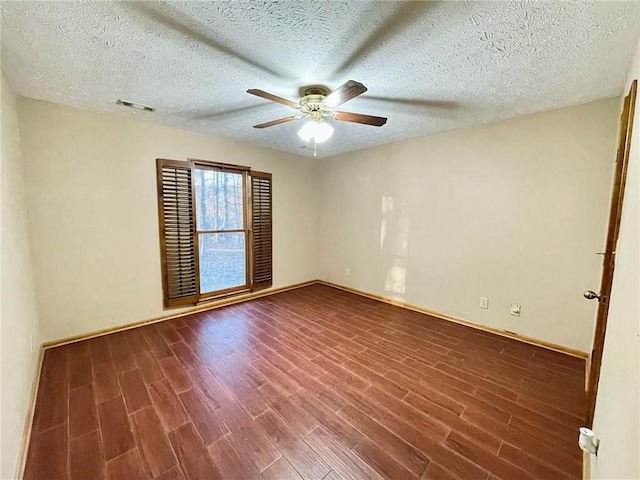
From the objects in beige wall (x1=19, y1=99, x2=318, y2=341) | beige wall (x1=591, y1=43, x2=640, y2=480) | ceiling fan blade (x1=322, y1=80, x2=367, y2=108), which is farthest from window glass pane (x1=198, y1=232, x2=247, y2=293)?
beige wall (x1=591, y1=43, x2=640, y2=480)

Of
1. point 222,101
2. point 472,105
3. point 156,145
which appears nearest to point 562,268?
point 472,105

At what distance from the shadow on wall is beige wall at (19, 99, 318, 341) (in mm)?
2647

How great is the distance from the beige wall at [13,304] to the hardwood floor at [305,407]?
0.23 metres

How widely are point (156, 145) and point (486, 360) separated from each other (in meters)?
4.20

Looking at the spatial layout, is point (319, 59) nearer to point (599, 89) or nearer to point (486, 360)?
point (599, 89)

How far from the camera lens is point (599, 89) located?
6.65ft

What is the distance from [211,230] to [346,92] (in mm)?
2699

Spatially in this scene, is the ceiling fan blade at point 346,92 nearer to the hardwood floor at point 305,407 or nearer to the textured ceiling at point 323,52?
the textured ceiling at point 323,52

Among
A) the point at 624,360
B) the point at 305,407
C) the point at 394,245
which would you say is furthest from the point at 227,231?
the point at 624,360

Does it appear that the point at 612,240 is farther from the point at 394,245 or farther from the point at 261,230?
the point at 261,230

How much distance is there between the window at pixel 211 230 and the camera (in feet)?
10.4

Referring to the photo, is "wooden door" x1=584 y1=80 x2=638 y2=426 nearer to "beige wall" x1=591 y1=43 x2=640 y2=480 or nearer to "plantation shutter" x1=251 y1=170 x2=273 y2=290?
"beige wall" x1=591 y1=43 x2=640 y2=480

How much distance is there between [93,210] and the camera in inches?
105

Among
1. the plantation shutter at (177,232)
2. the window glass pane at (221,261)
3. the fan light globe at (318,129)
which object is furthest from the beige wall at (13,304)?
the fan light globe at (318,129)
